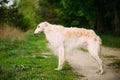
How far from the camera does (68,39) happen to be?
11.7 metres

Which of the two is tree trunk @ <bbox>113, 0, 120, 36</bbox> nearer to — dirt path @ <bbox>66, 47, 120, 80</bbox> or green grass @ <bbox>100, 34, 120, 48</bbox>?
green grass @ <bbox>100, 34, 120, 48</bbox>

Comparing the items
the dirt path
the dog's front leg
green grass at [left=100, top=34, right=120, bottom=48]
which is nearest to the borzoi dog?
the dog's front leg

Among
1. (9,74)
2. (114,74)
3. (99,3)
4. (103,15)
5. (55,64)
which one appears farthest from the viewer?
(103,15)

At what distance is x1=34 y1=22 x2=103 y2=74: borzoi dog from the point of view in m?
11.5

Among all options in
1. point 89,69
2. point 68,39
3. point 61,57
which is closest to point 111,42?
point 89,69

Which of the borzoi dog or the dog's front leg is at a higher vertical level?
the borzoi dog

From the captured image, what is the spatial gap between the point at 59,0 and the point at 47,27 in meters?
36.9

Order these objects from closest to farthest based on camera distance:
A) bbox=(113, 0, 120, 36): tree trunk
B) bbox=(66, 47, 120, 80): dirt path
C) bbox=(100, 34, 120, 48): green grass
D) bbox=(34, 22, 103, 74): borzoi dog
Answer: bbox=(66, 47, 120, 80): dirt path, bbox=(34, 22, 103, 74): borzoi dog, bbox=(100, 34, 120, 48): green grass, bbox=(113, 0, 120, 36): tree trunk

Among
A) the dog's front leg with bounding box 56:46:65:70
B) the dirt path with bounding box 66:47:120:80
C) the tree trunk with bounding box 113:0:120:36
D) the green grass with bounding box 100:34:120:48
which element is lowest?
the dirt path with bounding box 66:47:120:80

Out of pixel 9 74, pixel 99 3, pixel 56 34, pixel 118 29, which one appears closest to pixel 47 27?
pixel 56 34

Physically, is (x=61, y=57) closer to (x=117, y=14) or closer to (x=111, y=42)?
(x=111, y=42)

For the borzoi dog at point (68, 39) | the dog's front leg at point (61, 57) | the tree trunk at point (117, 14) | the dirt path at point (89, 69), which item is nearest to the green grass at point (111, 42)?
the tree trunk at point (117, 14)

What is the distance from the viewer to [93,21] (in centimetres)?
4819

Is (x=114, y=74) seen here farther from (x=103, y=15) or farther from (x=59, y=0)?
(x=59, y=0)
